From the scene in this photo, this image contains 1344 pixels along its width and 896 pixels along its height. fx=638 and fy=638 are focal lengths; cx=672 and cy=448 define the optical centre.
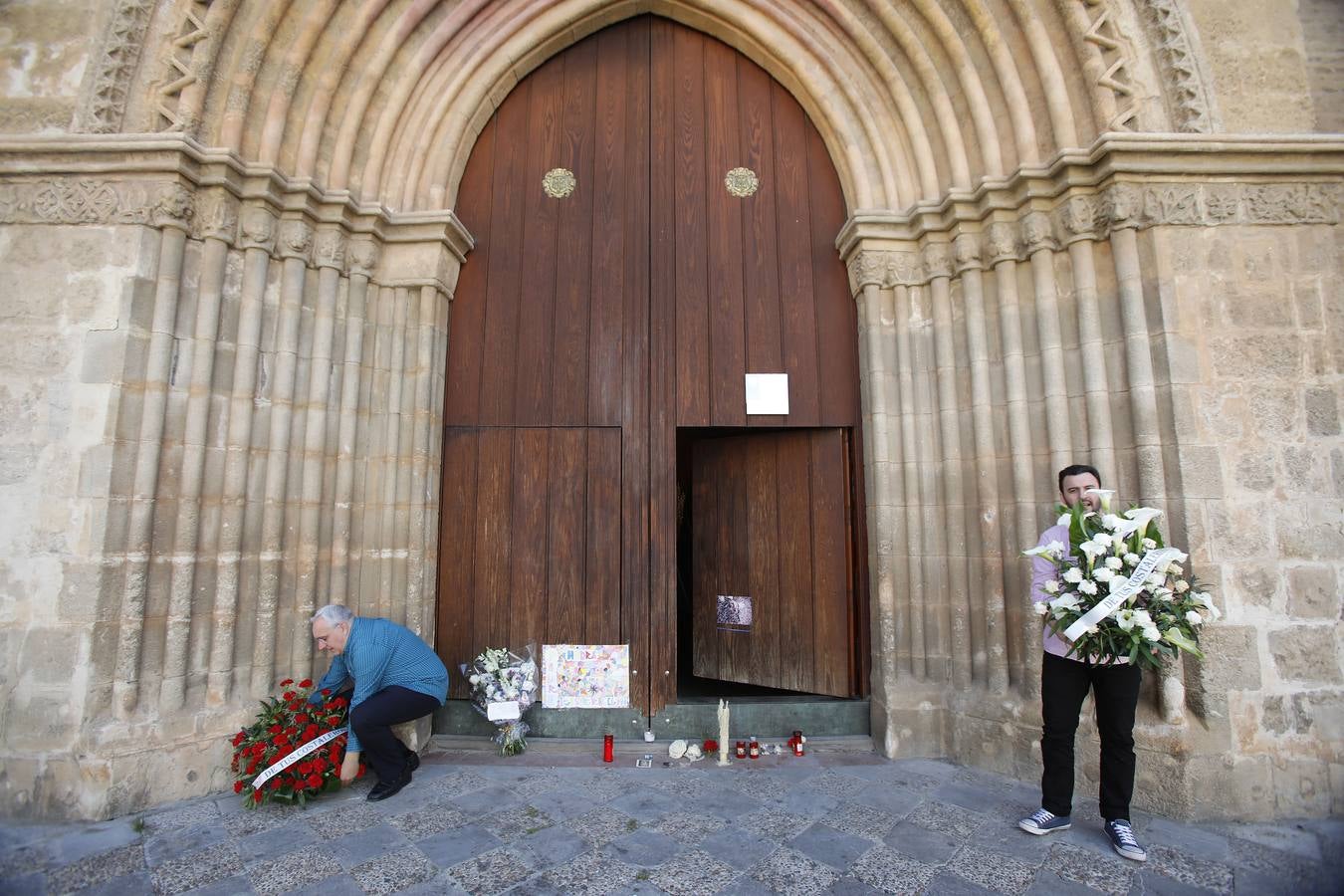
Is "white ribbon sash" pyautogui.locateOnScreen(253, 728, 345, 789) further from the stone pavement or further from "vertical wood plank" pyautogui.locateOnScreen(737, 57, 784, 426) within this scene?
"vertical wood plank" pyautogui.locateOnScreen(737, 57, 784, 426)

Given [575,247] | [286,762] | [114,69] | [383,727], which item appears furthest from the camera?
[575,247]

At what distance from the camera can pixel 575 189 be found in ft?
14.8

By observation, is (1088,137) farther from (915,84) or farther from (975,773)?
(975,773)

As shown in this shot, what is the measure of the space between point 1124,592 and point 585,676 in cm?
297

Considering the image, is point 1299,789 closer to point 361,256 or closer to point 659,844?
point 659,844

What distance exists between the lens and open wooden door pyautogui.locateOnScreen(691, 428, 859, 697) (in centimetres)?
425

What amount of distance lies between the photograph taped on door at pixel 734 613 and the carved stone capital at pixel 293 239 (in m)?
3.54

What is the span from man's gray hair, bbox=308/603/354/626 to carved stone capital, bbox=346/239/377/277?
6.86 ft

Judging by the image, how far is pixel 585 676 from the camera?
4113 mm

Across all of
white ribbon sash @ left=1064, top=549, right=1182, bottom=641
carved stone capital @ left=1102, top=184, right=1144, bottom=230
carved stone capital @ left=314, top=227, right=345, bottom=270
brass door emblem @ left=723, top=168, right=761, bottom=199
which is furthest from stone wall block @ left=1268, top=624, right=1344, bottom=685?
carved stone capital @ left=314, top=227, right=345, bottom=270

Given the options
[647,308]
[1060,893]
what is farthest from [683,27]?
[1060,893]

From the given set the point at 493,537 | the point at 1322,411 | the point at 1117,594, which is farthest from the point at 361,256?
the point at 1322,411

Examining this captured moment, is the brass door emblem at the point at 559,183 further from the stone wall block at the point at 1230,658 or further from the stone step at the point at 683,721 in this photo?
the stone wall block at the point at 1230,658

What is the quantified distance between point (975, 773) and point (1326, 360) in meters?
2.88
